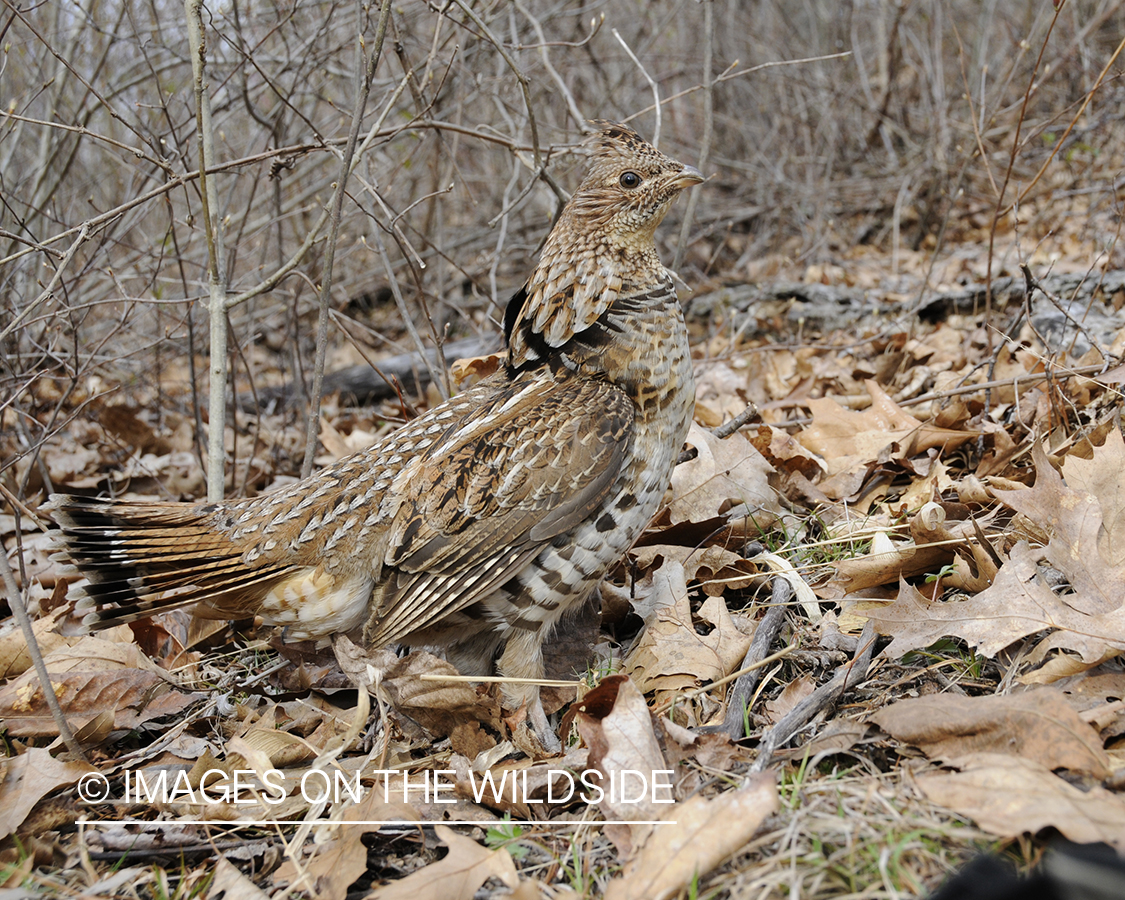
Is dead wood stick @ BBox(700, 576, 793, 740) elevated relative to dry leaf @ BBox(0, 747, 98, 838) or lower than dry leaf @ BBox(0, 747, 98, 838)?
lower

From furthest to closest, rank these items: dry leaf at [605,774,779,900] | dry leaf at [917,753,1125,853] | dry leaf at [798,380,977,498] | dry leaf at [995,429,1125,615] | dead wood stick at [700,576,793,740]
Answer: dry leaf at [798,380,977,498]
dead wood stick at [700,576,793,740]
dry leaf at [995,429,1125,615]
dry leaf at [605,774,779,900]
dry leaf at [917,753,1125,853]

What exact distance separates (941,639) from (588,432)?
1.33 meters

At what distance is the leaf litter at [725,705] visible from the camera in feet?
6.57

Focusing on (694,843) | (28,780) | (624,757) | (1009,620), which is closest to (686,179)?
(1009,620)

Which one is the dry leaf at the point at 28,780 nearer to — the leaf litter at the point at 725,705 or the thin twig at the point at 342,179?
the leaf litter at the point at 725,705

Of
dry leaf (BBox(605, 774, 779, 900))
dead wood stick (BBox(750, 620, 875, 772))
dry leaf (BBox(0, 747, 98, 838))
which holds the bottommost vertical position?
dead wood stick (BBox(750, 620, 875, 772))

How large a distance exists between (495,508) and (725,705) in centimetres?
102

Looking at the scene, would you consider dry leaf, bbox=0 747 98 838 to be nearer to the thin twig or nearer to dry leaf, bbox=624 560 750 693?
the thin twig

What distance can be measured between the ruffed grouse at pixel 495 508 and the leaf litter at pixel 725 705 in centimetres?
27

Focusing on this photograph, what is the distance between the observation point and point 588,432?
3.07 metres

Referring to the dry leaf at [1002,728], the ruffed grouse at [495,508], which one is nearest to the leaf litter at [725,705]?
the dry leaf at [1002,728]

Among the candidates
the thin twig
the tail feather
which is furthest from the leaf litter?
the thin twig

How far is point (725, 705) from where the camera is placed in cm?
284

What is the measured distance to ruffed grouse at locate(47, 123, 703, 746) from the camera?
3.05 meters
